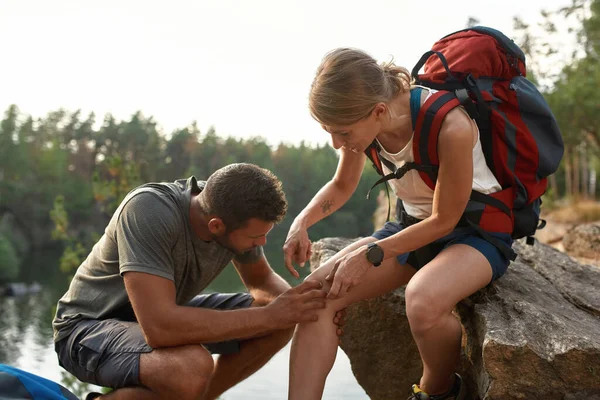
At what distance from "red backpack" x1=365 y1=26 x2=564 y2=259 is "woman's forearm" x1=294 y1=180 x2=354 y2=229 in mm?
477

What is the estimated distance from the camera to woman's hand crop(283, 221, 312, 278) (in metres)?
3.58

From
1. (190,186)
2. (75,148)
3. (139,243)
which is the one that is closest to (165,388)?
(139,243)

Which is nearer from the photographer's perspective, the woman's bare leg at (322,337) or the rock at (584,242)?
the woman's bare leg at (322,337)

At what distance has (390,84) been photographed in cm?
306

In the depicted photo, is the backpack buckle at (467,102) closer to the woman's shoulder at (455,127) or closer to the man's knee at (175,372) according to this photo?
the woman's shoulder at (455,127)

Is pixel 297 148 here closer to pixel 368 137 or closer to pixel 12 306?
pixel 12 306

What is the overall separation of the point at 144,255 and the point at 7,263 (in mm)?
32986

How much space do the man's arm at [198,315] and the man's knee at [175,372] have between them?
5cm

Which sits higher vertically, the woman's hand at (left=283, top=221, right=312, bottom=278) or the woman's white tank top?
the woman's white tank top

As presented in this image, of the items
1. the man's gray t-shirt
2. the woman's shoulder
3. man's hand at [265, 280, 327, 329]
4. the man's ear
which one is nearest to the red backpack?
the woman's shoulder

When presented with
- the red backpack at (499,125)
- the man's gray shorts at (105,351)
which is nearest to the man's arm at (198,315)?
the man's gray shorts at (105,351)

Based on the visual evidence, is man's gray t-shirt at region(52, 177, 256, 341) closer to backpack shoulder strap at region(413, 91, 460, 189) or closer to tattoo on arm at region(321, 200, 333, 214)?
tattoo on arm at region(321, 200, 333, 214)

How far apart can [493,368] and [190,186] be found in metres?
1.64

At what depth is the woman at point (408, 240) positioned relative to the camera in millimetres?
2934
